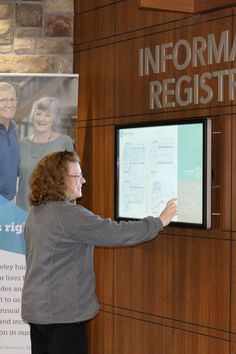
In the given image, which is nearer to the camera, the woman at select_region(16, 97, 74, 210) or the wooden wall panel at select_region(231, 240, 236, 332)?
the wooden wall panel at select_region(231, 240, 236, 332)

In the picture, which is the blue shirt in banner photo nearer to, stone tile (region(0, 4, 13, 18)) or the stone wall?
the stone wall

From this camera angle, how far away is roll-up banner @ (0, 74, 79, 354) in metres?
5.34

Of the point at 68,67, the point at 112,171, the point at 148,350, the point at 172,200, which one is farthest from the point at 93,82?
the point at 148,350

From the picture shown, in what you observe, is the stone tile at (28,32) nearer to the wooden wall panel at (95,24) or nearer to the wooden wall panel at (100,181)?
the wooden wall panel at (95,24)

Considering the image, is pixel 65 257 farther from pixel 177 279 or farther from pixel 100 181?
pixel 100 181

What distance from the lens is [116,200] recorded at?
5184 mm

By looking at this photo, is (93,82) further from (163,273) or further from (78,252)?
(78,252)

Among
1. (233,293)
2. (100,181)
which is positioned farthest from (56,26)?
(233,293)

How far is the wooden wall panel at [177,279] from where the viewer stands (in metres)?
4.51

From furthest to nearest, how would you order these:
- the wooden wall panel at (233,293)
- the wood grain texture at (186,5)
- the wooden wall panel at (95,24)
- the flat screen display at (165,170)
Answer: the wooden wall panel at (95,24)
the flat screen display at (165,170)
the wooden wall panel at (233,293)
the wood grain texture at (186,5)

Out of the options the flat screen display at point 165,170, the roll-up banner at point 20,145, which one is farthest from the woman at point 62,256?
the roll-up banner at point 20,145

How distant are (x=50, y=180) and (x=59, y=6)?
2.10 m

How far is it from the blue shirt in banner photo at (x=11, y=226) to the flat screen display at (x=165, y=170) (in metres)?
0.67

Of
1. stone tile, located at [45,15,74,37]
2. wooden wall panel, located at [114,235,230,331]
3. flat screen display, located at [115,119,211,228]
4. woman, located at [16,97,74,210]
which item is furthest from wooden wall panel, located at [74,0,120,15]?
wooden wall panel, located at [114,235,230,331]
